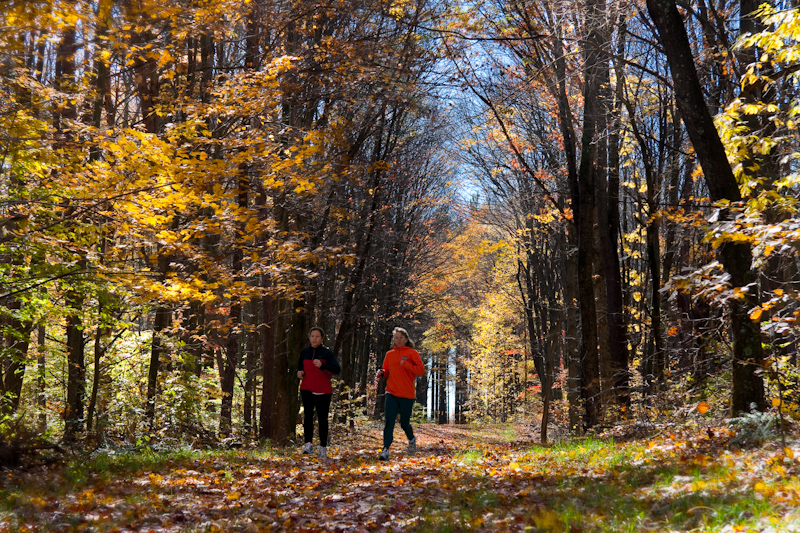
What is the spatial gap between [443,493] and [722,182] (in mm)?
4691

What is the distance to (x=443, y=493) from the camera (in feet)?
18.4

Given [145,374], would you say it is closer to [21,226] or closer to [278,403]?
[278,403]

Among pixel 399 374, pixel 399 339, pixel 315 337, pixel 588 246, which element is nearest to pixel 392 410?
pixel 399 374

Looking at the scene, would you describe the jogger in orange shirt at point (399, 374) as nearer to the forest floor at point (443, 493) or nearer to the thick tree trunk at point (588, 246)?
the forest floor at point (443, 493)

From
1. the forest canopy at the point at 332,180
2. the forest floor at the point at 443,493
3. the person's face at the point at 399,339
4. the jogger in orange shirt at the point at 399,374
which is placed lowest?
the forest floor at the point at 443,493

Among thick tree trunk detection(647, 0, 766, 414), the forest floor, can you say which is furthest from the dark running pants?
thick tree trunk detection(647, 0, 766, 414)

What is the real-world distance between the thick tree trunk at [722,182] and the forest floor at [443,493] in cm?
64

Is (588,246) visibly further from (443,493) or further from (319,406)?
(443,493)

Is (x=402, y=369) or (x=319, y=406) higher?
(x=402, y=369)

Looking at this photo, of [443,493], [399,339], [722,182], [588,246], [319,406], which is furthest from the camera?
[588,246]

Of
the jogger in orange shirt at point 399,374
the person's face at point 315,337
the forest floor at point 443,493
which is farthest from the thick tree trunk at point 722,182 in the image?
the person's face at point 315,337

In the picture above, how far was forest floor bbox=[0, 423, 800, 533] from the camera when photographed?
4043 mm

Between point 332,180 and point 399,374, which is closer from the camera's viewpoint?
point 399,374

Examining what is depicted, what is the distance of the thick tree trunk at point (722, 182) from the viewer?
20.6ft
